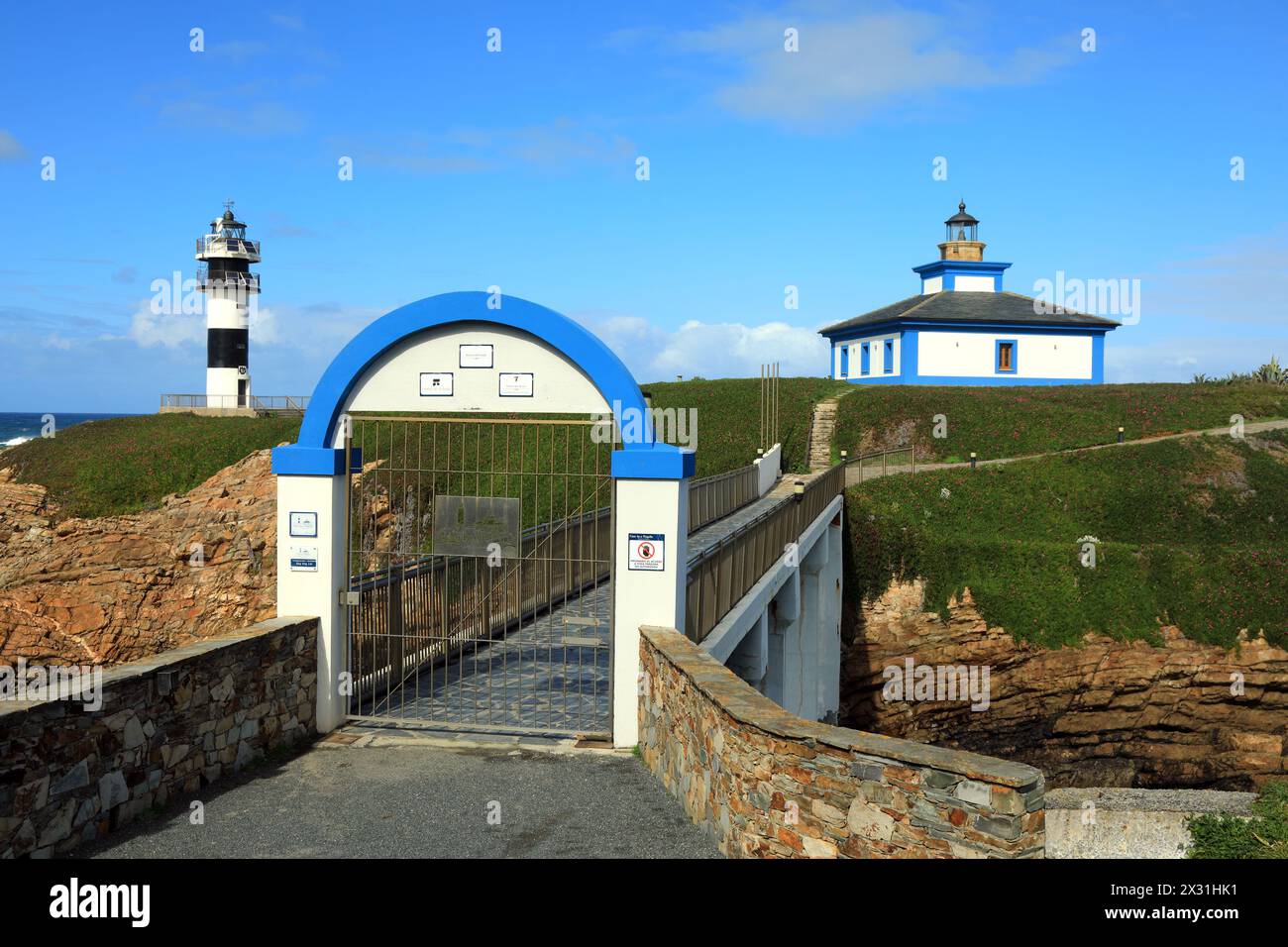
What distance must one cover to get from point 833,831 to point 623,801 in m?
2.61

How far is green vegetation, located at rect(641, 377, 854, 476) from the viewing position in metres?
36.0

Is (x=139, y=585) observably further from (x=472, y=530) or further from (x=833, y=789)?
(x=833, y=789)

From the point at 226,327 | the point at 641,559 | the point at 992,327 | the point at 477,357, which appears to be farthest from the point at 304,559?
the point at 226,327

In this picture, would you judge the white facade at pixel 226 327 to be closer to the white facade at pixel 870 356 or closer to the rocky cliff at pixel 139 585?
the rocky cliff at pixel 139 585

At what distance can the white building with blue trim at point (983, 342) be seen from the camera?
137ft

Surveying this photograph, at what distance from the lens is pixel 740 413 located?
128 ft

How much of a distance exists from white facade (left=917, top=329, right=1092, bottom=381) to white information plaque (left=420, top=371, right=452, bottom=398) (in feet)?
115

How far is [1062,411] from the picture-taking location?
36.6m

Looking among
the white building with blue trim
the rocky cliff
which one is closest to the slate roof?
the white building with blue trim

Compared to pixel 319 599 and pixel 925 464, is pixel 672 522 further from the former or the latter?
pixel 925 464

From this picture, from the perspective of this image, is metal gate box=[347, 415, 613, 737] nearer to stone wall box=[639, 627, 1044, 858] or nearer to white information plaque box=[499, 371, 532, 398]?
white information plaque box=[499, 371, 532, 398]

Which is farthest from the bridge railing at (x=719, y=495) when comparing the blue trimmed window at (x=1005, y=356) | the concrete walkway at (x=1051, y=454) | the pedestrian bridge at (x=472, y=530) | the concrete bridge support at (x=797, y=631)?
the blue trimmed window at (x=1005, y=356)

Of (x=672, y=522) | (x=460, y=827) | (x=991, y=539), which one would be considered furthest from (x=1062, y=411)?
(x=460, y=827)
